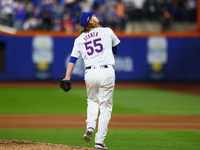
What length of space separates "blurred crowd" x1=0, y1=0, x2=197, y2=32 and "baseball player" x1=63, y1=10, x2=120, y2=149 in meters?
16.1

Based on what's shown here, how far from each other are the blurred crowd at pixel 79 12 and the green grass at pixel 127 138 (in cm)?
1412

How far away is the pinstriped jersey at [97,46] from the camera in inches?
277

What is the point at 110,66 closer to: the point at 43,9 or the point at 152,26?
the point at 43,9

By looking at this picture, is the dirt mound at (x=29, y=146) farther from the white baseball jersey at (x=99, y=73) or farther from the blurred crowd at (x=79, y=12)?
the blurred crowd at (x=79, y=12)

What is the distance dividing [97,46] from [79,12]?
1705cm

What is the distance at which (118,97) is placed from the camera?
18156 mm

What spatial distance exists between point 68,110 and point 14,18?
10489mm

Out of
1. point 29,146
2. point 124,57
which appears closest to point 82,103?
point 124,57

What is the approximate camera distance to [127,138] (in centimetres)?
874

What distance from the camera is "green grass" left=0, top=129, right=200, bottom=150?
25.5ft

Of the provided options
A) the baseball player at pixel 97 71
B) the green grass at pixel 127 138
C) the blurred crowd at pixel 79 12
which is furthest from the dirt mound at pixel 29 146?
the blurred crowd at pixel 79 12

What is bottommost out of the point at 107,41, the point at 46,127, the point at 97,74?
the point at 46,127

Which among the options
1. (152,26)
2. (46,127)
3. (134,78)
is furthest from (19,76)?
(46,127)

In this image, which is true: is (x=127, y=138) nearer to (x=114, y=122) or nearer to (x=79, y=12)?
(x=114, y=122)
